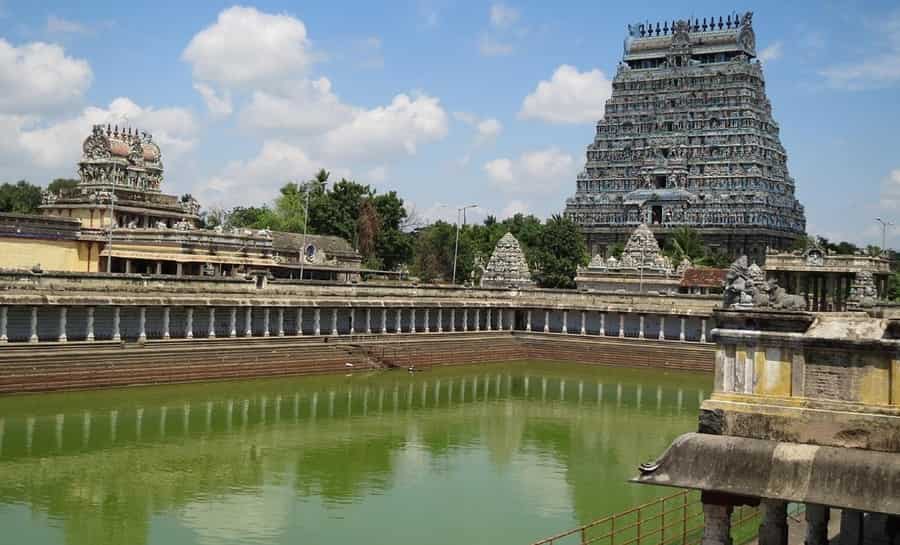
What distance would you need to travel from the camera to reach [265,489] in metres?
24.0

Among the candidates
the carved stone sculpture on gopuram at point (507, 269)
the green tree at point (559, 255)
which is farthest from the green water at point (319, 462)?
the green tree at point (559, 255)

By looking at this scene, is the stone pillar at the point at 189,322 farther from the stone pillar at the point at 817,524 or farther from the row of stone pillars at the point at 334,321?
the stone pillar at the point at 817,524

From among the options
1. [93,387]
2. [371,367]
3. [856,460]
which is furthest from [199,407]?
[856,460]

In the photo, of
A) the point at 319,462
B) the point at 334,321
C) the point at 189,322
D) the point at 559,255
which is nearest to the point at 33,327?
the point at 189,322

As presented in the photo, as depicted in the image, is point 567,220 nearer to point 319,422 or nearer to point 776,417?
point 319,422

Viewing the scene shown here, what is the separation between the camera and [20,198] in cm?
8331

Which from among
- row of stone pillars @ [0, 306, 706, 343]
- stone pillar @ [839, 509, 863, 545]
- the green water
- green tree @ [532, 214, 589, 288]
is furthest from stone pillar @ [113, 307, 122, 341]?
green tree @ [532, 214, 589, 288]

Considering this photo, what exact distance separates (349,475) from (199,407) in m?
9.72

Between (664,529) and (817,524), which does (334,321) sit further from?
(817,524)

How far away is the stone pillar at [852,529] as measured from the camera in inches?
597

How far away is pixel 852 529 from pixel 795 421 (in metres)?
4.60

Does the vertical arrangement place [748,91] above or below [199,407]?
above

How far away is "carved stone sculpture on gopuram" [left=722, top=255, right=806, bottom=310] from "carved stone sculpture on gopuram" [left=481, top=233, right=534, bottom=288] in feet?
162

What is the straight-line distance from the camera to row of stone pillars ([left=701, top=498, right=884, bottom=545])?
12133 millimetres
